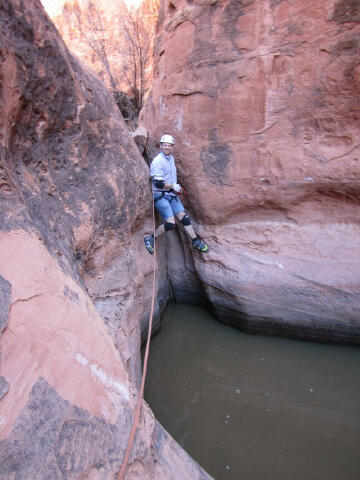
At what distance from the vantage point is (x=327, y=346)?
339 centimetres

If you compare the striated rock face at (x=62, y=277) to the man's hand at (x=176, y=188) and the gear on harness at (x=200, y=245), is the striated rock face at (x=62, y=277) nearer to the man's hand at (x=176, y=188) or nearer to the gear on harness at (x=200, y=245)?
the man's hand at (x=176, y=188)

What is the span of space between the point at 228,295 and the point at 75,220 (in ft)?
6.47

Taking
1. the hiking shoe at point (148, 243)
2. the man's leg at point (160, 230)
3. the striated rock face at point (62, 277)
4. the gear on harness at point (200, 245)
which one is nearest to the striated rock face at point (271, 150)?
the gear on harness at point (200, 245)

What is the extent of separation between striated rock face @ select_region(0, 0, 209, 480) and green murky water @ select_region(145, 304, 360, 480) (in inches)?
27.2

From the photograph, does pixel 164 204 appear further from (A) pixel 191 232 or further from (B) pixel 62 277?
(B) pixel 62 277

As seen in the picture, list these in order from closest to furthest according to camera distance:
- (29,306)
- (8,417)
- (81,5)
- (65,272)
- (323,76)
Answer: (8,417)
(29,306)
(65,272)
(323,76)
(81,5)

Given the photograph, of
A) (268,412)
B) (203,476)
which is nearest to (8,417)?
(203,476)

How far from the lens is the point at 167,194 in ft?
11.8

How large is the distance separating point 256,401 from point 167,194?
6.89ft

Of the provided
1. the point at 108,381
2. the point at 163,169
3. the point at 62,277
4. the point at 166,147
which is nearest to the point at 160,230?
the point at 163,169

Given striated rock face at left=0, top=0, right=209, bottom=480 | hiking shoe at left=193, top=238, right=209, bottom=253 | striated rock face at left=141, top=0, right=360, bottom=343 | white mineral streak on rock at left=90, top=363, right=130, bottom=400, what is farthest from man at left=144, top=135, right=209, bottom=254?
white mineral streak on rock at left=90, top=363, right=130, bottom=400

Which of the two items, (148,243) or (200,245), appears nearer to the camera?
(148,243)

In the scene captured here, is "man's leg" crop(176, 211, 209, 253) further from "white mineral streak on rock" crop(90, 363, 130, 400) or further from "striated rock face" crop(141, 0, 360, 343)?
"white mineral streak on rock" crop(90, 363, 130, 400)

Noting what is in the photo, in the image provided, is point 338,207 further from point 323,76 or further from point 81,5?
point 81,5
